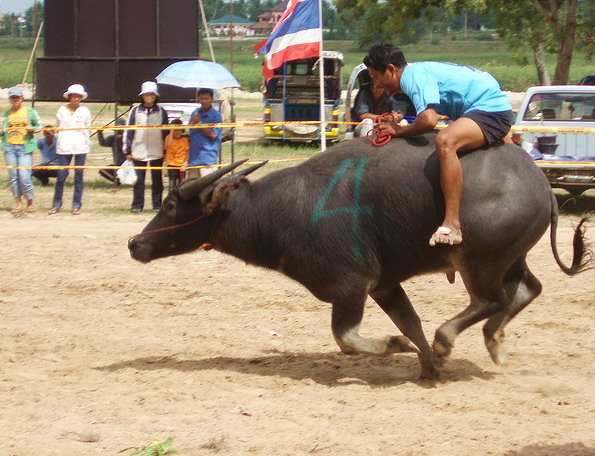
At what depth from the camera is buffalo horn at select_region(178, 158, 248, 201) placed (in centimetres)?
661

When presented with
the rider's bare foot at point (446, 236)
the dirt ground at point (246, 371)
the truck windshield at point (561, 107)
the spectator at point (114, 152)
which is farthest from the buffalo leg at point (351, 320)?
the spectator at point (114, 152)

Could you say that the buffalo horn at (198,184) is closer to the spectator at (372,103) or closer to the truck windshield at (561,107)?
the spectator at (372,103)

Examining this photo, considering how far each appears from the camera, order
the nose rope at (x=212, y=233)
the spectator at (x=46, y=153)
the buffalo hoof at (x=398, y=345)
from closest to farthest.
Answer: the buffalo hoof at (x=398, y=345) < the nose rope at (x=212, y=233) < the spectator at (x=46, y=153)

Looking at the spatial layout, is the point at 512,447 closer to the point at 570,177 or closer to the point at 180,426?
the point at 180,426

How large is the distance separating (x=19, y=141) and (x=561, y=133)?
7.81 m

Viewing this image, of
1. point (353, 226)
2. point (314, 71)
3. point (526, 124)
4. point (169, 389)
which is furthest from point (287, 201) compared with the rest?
point (314, 71)

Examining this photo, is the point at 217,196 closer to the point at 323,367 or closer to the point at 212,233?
the point at 212,233

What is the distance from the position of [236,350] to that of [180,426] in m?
1.93

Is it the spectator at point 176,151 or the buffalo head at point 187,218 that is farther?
the spectator at point 176,151

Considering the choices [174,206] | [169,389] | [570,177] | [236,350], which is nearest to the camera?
[169,389]

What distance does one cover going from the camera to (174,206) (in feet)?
22.4

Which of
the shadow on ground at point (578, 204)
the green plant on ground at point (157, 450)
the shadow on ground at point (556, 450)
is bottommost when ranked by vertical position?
the shadow on ground at point (556, 450)

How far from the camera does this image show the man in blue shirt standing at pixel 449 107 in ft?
19.3

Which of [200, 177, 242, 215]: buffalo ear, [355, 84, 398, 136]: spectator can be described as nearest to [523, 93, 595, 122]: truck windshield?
[355, 84, 398, 136]: spectator
